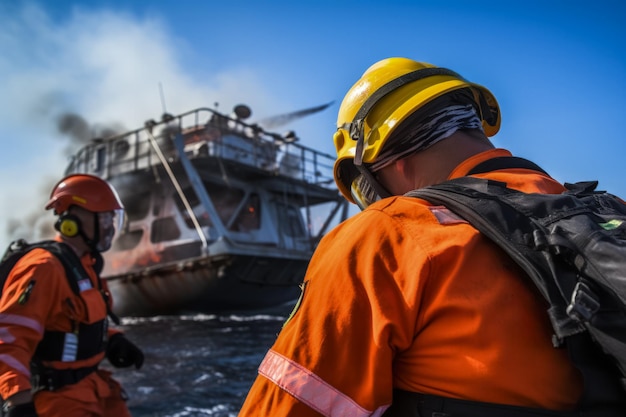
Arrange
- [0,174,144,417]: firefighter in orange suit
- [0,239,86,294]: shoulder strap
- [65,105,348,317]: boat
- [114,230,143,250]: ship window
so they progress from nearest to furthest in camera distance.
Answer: [0,174,144,417]: firefighter in orange suit, [0,239,86,294]: shoulder strap, [65,105,348,317]: boat, [114,230,143,250]: ship window

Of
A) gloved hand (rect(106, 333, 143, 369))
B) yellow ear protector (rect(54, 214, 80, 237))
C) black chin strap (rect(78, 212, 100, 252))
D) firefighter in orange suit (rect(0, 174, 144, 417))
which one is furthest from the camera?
gloved hand (rect(106, 333, 143, 369))

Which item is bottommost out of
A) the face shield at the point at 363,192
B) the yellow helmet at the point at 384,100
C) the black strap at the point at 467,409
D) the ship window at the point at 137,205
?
the ship window at the point at 137,205

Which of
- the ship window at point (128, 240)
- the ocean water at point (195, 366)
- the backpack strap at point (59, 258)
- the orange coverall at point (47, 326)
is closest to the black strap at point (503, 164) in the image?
the orange coverall at point (47, 326)

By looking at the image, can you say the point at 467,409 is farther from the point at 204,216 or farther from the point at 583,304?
the point at 204,216

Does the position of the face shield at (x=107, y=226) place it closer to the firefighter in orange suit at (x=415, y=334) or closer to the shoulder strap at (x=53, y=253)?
the shoulder strap at (x=53, y=253)

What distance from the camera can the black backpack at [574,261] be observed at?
0.80 meters

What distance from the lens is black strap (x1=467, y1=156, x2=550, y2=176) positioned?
3.89ft

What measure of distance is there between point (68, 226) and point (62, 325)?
724 millimetres

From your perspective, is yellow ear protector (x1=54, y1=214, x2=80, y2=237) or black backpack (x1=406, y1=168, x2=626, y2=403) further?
yellow ear protector (x1=54, y1=214, x2=80, y2=237)

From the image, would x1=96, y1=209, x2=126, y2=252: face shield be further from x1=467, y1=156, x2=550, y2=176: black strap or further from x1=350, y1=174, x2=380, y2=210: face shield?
x1=467, y1=156, x2=550, y2=176: black strap

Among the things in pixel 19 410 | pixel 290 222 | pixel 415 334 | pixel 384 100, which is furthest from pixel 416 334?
pixel 290 222

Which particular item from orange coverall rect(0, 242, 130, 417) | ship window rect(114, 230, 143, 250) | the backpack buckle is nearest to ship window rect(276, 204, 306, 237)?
ship window rect(114, 230, 143, 250)

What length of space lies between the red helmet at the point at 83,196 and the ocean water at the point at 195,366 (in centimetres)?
267

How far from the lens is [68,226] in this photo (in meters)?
3.26
